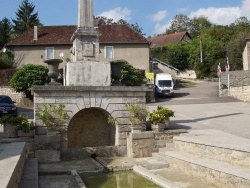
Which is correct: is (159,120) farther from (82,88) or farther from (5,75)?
(5,75)

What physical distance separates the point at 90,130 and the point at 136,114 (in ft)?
6.46

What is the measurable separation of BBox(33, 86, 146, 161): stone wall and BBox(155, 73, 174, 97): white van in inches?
961

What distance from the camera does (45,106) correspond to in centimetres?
1170

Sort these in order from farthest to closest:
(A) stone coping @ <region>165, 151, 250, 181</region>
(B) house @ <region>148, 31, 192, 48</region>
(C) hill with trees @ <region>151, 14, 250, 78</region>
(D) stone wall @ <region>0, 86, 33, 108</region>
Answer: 1. (B) house @ <region>148, 31, 192, 48</region>
2. (C) hill with trees @ <region>151, 14, 250, 78</region>
3. (D) stone wall @ <region>0, 86, 33, 108</region>
4. (A) stone coping @ <region>165, 151, 250, 181</region>

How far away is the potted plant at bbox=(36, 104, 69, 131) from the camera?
1164 centimetres

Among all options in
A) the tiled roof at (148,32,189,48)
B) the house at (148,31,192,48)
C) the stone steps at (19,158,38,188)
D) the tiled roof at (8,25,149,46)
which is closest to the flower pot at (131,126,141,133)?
the stone steps at (19,158,38,188)

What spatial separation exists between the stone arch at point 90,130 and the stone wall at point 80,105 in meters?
0.22

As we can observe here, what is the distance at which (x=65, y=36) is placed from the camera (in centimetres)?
4269

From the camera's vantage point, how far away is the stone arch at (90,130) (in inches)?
517

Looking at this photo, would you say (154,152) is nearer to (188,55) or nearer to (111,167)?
(111,167)

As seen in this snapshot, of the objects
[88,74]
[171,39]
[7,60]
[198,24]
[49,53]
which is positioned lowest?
[88,74]

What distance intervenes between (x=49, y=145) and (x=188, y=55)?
51.7 meters

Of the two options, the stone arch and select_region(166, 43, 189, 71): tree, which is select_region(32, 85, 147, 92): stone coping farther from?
select_region(166, 43, 189, 71): tree

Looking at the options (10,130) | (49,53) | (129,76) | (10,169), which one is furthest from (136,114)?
(49,53)
